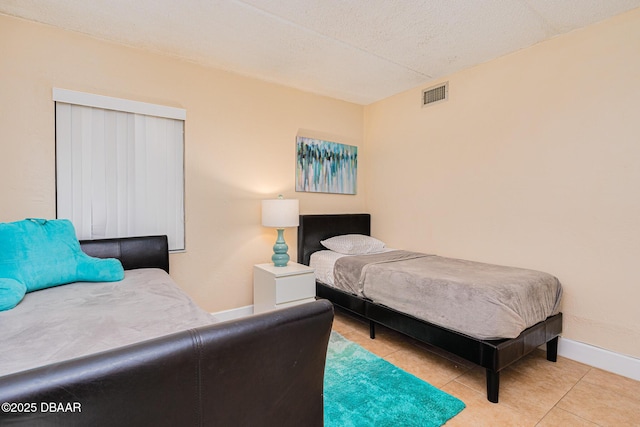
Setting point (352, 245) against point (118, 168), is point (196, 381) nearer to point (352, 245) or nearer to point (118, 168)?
point (118, 168)

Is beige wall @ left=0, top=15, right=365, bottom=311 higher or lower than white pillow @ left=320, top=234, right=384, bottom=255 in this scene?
higher

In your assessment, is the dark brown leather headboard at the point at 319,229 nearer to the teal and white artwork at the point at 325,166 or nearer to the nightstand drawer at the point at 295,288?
the teal and white artwork at the point at 325,166

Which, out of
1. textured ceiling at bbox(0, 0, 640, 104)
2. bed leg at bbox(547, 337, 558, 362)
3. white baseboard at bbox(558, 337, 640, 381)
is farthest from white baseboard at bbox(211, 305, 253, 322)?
white baseboard at bbox(558, 337, 640, 381)

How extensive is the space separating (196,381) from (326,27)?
7.99ft

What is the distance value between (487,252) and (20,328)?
323 cm

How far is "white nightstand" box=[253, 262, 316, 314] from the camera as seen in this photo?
278 centimetres

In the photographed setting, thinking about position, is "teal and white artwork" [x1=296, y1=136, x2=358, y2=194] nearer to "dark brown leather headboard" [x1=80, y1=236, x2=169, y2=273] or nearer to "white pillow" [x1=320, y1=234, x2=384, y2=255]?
"white pillow" [x1=320, y1=234, x2=384, y2=255]

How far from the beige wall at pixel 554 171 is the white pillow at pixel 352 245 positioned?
0.52 m

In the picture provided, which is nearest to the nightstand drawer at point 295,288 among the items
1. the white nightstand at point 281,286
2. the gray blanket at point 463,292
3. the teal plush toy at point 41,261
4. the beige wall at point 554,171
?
the white nightstand at point 281,286

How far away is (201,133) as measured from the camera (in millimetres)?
2914

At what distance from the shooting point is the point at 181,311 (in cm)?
142

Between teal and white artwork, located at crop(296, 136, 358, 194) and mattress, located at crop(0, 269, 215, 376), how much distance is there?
2091mm

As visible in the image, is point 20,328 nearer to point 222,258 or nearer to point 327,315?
point 327,315


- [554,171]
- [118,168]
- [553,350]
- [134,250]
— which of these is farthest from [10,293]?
[554,171]
